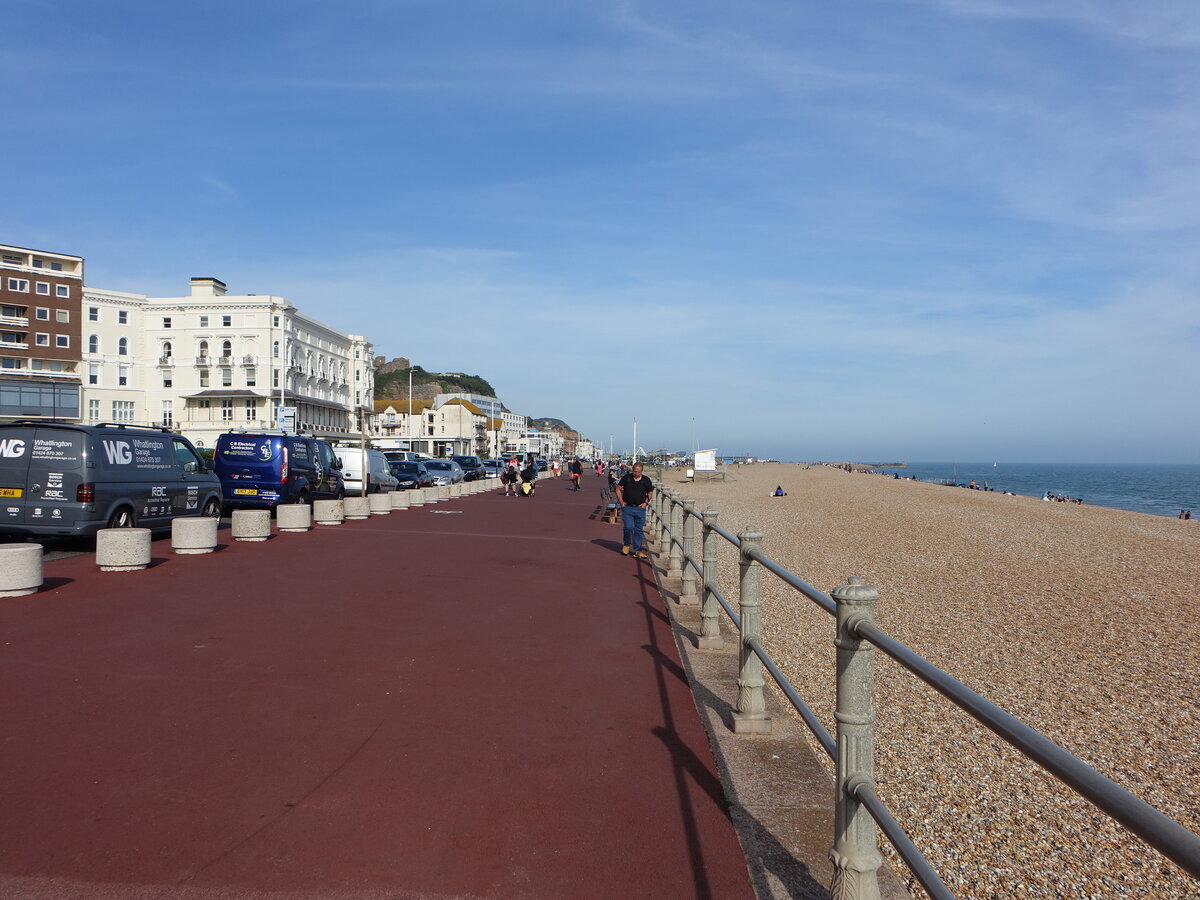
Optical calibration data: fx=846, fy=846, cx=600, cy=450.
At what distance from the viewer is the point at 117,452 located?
474 inches

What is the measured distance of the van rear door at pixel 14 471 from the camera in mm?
11156

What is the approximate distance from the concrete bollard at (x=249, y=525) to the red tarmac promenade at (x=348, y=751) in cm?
465

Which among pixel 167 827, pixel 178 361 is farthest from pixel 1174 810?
pixel 178 361

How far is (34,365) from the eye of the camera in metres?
66.9

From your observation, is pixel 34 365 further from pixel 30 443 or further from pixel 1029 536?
pixel 1029 536

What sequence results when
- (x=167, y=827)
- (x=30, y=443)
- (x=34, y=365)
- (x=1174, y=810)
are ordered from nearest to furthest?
(x=167, y=827), (x=1174, y=810), (x=30, y=443), (x=34, y=365)

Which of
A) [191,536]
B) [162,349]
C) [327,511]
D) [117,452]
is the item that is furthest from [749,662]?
[162,349]

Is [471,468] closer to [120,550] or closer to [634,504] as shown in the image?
[634,504]

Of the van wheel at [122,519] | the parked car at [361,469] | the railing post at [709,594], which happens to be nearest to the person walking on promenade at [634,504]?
the railing post at [709,594]

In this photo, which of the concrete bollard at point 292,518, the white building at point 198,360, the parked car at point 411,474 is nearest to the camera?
the concrete bollard at point 292,518

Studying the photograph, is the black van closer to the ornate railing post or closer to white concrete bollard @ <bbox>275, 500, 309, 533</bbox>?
white concrete bollard @ <bbox>275, 500, 309, 533</bbox>

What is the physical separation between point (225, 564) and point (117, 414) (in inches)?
2956

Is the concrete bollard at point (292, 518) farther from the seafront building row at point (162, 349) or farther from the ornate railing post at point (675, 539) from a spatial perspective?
the seafront building row at point (162, 349)

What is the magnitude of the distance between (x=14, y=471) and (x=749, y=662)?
10.7 m
